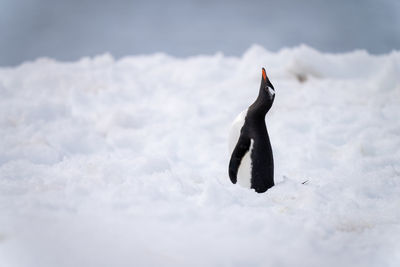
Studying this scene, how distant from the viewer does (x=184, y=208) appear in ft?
4.70

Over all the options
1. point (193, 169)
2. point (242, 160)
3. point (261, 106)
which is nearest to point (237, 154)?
point (242, 160)

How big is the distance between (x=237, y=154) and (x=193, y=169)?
59 cm

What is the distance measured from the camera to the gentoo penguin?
5.77 feet

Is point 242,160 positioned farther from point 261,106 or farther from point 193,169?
point 193,169

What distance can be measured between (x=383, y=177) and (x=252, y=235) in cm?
98

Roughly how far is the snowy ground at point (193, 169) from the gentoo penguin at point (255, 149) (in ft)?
0.26

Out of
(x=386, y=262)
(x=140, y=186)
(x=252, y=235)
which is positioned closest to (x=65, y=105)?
(x=140, y=186)

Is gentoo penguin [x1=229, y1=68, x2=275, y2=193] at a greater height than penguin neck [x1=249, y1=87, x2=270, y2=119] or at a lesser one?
lesser

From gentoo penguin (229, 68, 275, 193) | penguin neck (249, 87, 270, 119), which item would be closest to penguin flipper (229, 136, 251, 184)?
gentoo penguin (229, 68, 275, 193)

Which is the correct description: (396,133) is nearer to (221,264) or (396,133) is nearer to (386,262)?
(386,262)

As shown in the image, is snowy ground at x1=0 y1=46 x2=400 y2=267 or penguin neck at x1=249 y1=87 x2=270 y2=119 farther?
penguin neck at x1=249 y1=87 x2=270 y2=119

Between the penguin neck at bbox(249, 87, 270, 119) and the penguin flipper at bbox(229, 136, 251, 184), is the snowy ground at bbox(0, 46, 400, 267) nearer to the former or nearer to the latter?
the penguin flipper at bbox(229, 136, 251, 184)

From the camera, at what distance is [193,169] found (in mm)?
2330

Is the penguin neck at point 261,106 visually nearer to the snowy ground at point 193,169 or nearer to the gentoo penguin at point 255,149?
the gentoo penguin at point 255,149
